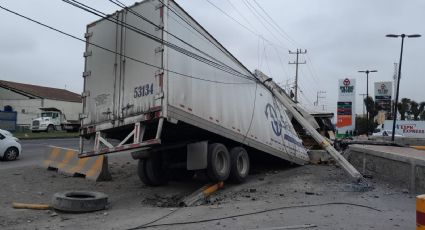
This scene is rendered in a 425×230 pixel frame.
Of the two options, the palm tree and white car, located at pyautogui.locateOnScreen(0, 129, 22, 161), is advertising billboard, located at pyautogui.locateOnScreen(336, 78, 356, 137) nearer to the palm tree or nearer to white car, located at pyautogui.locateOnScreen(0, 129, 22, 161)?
white car, located at pyautogui.locateOnScreen(0, 129, 22, 161)

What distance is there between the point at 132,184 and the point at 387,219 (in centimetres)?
820

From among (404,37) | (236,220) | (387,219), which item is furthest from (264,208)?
(404,37)

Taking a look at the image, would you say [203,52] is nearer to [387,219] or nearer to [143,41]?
[143,41]

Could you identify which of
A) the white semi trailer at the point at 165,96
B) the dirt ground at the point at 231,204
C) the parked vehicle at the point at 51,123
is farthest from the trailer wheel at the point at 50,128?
the white semi trailer at the point at 165,96

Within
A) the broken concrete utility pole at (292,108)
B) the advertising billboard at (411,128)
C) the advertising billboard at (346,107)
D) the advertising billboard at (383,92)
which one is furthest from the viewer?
the advertising billboard at (411,128)

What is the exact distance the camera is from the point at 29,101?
62.5 meters

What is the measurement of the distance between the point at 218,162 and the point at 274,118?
4.22 m

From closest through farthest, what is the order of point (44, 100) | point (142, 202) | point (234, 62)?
point (142, 202) → point (234, 62) → point (44, 100)

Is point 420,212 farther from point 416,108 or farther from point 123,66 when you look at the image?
point 416,108

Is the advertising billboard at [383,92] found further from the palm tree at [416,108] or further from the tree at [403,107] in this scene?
the palm tree at [416,108]

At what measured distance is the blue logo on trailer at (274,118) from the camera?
16156mm

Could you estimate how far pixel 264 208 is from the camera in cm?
984

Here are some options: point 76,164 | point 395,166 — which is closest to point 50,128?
point 76,164

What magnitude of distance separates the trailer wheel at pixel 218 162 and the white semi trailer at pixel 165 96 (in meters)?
0.03
